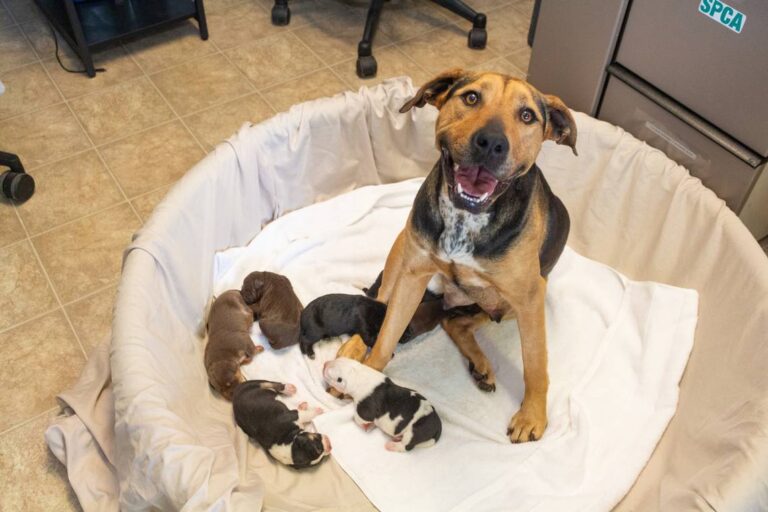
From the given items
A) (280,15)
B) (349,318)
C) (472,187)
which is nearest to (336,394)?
(349,318)

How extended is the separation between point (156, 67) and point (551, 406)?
2640mm

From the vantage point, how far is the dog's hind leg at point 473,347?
2.45m

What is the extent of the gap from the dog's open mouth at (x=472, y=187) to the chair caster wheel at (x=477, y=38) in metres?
2.30

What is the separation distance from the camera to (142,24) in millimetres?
3693

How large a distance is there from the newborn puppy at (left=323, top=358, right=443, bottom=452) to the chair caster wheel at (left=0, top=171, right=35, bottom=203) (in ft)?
5.36

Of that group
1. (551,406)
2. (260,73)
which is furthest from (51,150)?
(551,406)

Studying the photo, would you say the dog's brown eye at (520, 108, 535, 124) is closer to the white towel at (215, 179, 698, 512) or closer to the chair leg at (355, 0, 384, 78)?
the white towel at (215, 179, 698, 512)

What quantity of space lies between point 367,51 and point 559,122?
6.41 ft

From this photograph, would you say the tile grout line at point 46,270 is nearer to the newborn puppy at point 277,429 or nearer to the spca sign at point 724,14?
the newborn puppy at point 277,429

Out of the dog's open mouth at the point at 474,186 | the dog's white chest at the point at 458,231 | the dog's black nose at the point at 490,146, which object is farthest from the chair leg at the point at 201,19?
the dog's black nose at the point at 490,146

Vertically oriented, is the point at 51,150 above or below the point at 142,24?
below

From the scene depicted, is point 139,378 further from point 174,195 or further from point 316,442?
point 174,195

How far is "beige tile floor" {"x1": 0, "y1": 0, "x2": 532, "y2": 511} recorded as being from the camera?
2.55m

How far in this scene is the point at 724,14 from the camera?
2291 millimetres
